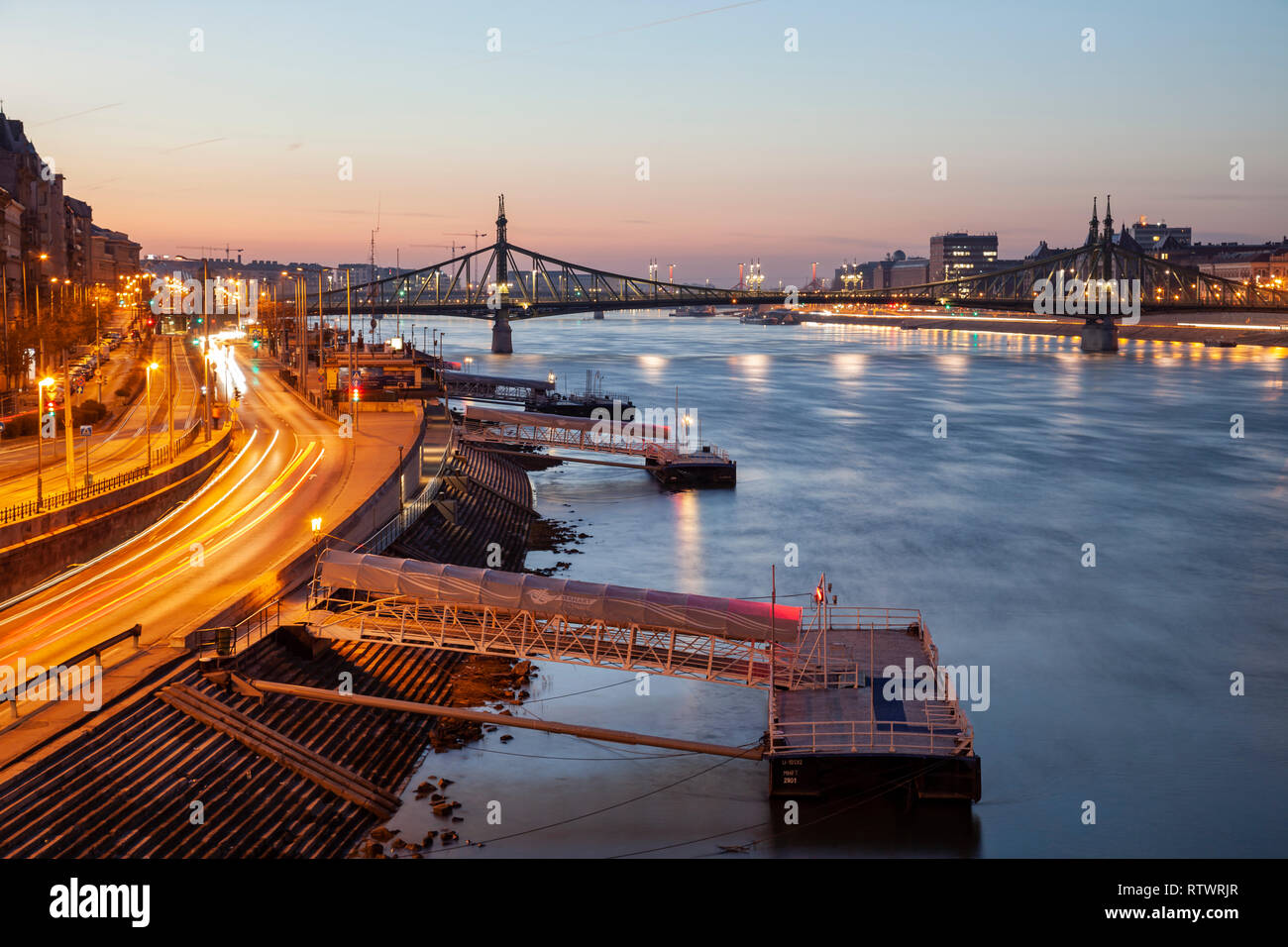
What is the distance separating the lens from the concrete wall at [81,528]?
2366cm

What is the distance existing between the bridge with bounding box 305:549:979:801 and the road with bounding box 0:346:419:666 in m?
2.40

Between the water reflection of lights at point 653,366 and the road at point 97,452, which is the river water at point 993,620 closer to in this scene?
the road at point 97,452

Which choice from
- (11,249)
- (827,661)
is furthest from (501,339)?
(827,661)

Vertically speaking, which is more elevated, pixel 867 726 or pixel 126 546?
pixel 126 546

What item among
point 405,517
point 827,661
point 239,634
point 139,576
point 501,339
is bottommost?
point 827,661

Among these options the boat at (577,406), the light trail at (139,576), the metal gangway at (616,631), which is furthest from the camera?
the boat at (577,406)

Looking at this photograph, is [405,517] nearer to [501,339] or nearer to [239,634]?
[239,634]

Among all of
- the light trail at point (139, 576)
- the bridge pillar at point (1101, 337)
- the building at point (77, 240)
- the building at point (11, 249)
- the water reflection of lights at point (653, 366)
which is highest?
the building at point (77, 240)

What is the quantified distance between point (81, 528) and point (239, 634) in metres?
7.59

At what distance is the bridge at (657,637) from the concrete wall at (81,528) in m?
5.93

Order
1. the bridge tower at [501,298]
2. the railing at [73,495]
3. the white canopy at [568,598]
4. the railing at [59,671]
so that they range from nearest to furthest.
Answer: the railing at [59,671] < the white canopy at [568,598] < the railing at [73,495] < the bridge tower at [501,298]

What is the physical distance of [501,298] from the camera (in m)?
149

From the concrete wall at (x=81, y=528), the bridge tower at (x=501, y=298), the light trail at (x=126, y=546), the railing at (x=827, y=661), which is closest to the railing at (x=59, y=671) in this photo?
the light trail at (x=126, y=546)

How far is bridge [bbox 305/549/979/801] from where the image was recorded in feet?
66.3
